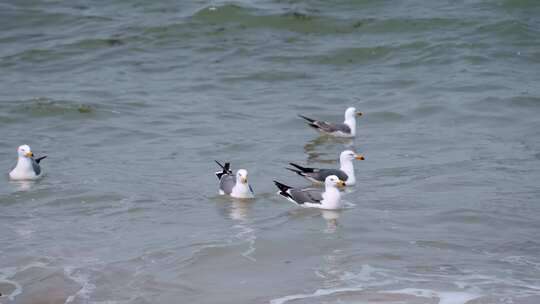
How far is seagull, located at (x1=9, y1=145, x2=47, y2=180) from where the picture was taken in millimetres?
12359

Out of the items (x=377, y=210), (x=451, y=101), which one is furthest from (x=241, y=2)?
(x=377, y=210)

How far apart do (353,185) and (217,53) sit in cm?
917

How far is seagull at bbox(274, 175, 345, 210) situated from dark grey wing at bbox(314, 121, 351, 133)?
11.9 feet

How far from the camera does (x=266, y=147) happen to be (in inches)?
555

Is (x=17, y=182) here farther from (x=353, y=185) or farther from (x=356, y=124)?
(x=356, y=124)

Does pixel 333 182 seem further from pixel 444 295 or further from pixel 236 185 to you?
pixel 444 295

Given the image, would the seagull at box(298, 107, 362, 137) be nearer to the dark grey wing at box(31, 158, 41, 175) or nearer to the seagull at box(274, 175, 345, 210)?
the seagull at box(274, 175, 345, 210)

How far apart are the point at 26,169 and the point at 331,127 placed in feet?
16.2

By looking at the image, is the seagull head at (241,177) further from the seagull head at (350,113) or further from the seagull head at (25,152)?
the seagull head at (350,113)

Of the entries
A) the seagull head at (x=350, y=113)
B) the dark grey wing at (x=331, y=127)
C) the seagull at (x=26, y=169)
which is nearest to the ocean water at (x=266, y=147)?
the seagull at (x=26, y=169)

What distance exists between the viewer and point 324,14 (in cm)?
2245

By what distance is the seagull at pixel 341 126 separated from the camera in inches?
593

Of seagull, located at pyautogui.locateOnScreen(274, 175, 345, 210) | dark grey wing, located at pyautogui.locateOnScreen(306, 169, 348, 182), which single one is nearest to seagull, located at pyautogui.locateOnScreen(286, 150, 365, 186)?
dark grey wing, located at pyautogui.locateOnScreen(306, 169, 348, 182)

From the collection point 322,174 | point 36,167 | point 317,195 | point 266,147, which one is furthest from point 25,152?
point 317,195
